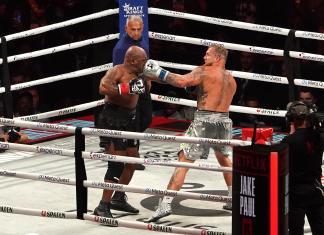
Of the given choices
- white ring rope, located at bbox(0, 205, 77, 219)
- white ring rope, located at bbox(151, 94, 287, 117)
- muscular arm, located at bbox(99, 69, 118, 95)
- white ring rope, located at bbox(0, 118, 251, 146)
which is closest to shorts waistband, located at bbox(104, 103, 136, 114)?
muscular arm, located at bbox(99, 69, 118, 95)

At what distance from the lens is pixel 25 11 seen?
12742 mm

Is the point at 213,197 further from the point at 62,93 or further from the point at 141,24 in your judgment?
the point at 62,93

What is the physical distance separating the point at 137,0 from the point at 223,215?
301cm

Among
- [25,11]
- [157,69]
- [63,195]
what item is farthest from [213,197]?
[25,11]

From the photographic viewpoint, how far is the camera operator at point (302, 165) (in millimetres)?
7004

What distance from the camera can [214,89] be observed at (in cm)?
870

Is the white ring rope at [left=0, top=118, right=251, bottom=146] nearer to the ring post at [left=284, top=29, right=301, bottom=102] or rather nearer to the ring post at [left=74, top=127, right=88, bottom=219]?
the ring post at [left=74, top=127, right=88, bottom=219]

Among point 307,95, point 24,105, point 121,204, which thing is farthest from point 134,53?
point 24,105

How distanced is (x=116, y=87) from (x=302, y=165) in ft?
6.85

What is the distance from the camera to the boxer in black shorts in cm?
852

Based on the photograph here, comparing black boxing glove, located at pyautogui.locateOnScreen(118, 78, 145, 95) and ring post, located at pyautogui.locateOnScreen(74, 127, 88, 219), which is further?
black boxing glove, located at pyautogui.locateOnScreen(118, 78, 145, 95)

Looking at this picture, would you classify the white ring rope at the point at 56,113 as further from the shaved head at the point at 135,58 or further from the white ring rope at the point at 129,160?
the white ring rope at the point at 129,160

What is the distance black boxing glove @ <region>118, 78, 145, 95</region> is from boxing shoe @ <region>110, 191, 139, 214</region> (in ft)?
2.81

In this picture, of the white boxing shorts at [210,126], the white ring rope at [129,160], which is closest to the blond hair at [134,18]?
the white boxing shorts at [210,126]
